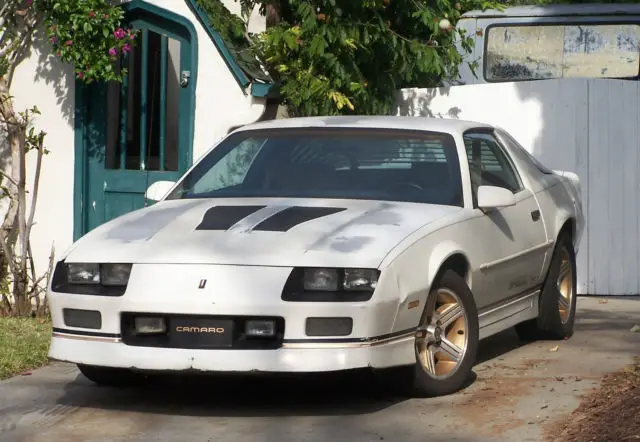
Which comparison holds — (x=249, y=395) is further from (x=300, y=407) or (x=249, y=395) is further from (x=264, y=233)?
(x=264, y=233)

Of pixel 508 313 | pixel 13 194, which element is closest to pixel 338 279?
pixel 508 313

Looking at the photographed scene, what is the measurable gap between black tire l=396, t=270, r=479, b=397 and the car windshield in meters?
0.61

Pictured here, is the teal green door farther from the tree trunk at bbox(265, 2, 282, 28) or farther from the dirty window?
the dirty window

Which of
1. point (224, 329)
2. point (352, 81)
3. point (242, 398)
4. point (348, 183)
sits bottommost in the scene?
point (242, 398)

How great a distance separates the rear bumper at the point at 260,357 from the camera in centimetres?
673

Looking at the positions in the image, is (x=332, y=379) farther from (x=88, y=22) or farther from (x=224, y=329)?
(x=88, y=22)

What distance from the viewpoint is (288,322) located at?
6719mm

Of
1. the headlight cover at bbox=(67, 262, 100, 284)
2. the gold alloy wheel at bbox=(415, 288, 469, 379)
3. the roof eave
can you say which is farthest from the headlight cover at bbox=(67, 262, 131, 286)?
the roof eave

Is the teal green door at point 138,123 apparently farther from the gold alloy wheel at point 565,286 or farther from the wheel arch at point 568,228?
the gold alloy wheel at point 565,286

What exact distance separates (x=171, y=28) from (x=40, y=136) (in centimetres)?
154

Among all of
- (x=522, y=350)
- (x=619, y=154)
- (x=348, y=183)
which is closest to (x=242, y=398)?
(x=348, y=183)

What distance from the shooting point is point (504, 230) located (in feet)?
27.6

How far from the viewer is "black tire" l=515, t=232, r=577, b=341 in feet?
30.4

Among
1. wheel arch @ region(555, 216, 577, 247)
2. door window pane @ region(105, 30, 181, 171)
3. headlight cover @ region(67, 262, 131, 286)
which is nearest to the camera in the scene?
headlight cover @ region(67, 262, 131, 286)
